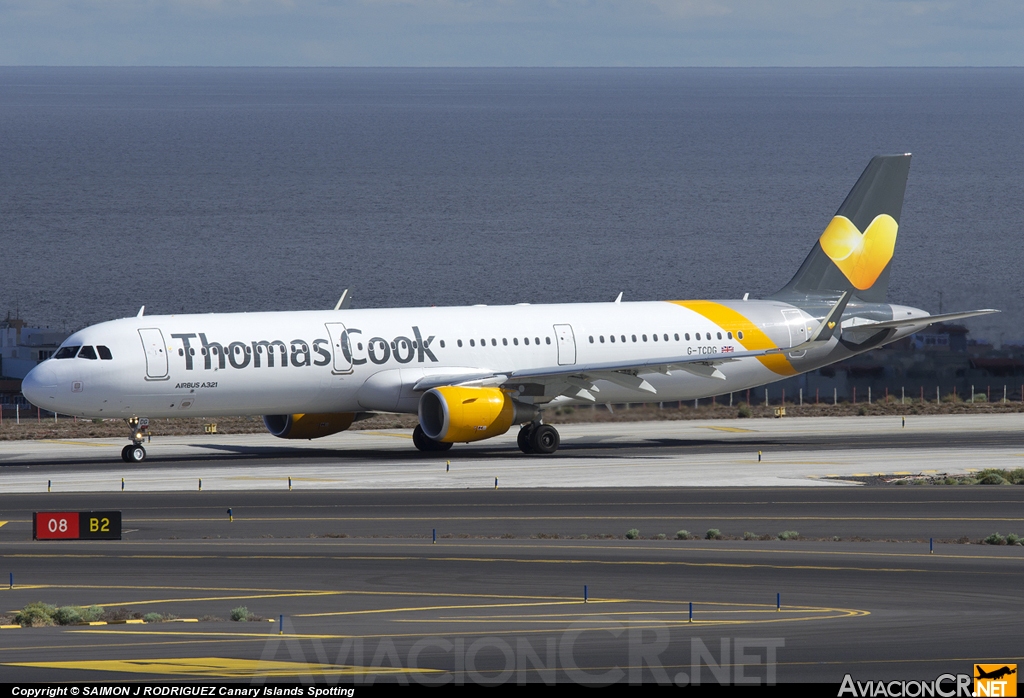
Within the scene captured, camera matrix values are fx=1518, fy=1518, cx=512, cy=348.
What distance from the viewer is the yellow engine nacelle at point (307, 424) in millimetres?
50594

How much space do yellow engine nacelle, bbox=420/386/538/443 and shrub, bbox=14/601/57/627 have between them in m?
24.2

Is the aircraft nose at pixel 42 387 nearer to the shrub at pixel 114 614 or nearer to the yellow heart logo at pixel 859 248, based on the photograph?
the shrub at pixel 114 614

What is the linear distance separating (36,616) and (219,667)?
591cm

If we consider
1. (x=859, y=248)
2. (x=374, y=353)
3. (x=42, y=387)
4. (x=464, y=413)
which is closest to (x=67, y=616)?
(x=42, y=387)

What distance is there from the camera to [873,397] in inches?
2798

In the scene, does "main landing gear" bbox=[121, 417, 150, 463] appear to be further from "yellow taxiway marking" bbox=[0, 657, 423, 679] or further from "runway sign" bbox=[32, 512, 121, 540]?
"yellow taxiway marking" bbox=[0, 657, 423, 679]

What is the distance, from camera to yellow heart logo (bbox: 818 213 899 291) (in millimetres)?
56969

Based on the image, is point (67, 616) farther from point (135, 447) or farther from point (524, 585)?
point (135, 447)

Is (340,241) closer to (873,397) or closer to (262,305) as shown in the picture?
(262,305)

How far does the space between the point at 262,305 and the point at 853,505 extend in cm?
10630

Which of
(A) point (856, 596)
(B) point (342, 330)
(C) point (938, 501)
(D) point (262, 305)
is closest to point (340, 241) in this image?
(D) point (262, 305)

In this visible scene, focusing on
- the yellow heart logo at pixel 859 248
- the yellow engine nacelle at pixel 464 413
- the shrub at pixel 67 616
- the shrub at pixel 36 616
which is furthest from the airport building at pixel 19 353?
the shrub at pixel 67 616

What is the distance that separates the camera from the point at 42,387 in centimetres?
4512

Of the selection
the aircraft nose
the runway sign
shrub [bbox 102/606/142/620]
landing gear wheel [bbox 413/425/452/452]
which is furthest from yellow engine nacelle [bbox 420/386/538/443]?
shrub [bbox 102/606/142/620]
